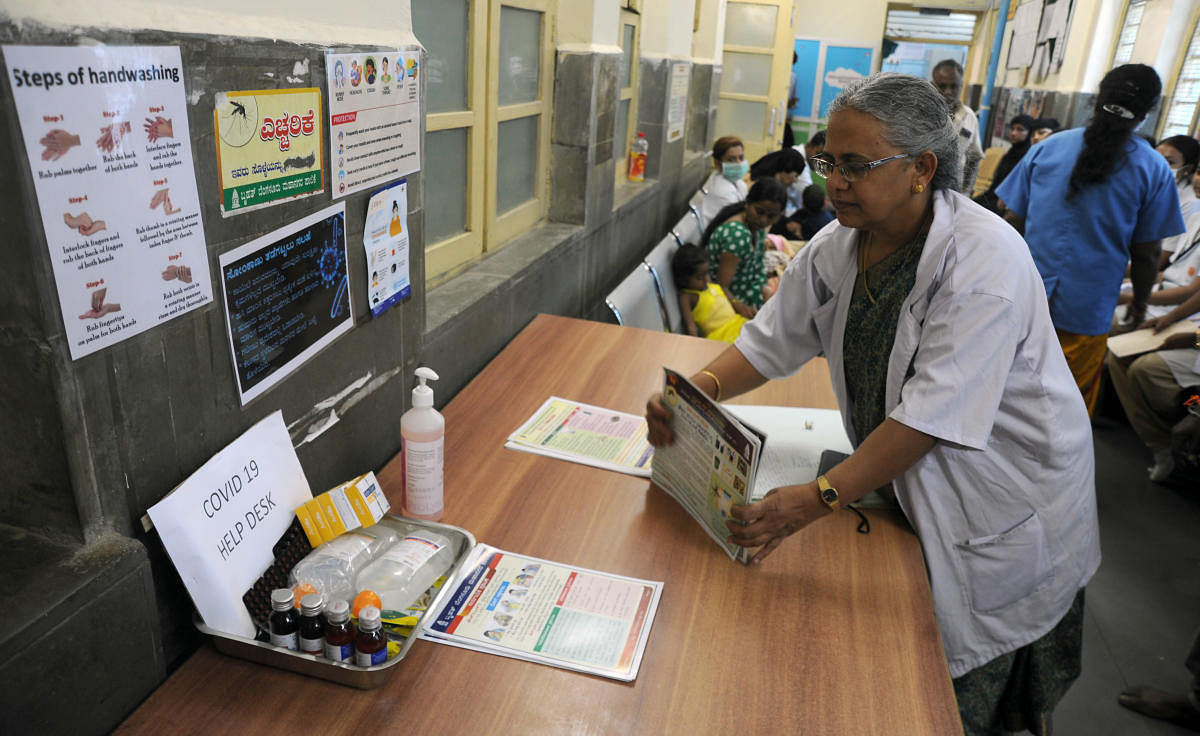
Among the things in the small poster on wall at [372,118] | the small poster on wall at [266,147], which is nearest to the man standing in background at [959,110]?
the small poster on wall at [372,118]

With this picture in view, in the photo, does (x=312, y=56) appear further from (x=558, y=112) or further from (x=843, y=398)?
(x=558, y=112)

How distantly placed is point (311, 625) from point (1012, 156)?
600 cm

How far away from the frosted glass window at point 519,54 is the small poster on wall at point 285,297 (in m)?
1.35

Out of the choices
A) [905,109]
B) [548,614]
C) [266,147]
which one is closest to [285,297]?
[266,147]

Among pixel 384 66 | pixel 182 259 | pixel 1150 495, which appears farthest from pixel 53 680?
pixel 1150 495

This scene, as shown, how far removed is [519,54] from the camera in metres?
2.55

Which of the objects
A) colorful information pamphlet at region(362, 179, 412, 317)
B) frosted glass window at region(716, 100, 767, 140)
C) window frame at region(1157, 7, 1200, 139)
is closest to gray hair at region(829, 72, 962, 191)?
colorful information pamphlet at region(362, 179, 412, 317)

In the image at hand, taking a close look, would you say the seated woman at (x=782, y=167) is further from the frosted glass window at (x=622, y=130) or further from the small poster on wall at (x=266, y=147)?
the small poster on wall at (x=266, y=147)

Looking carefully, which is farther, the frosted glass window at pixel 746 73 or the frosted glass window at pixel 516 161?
the frosted glass window at pixel 746 73

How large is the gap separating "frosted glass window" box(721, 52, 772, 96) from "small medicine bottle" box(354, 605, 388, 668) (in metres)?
7.54

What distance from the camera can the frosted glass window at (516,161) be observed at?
8.41ft

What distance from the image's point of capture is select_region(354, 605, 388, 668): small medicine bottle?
992 mm

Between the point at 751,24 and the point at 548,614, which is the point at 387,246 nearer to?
the point at 548,614

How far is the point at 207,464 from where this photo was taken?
40.8 inches
